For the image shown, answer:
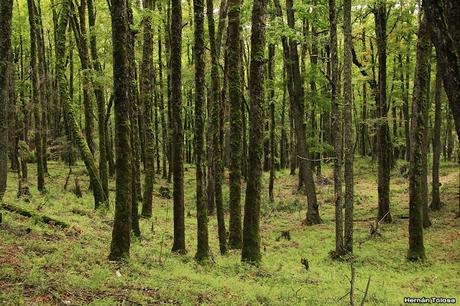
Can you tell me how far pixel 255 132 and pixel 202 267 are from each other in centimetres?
386

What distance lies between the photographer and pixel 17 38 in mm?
33438

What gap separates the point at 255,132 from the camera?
10.6 meters

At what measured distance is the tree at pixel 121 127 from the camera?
8.94 meters

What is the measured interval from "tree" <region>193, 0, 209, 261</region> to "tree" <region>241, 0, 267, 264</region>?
1194mm

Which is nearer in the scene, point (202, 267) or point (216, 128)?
point (202, 267)

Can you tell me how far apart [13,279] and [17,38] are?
31973 mm

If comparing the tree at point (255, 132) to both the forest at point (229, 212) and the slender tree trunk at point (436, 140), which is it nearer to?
the forest at point (229, 212)

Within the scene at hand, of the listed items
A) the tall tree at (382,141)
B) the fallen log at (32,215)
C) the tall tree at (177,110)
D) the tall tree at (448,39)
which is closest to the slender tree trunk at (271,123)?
the tall tree at (382,141)

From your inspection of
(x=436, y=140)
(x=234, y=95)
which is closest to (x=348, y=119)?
(x=234, y=95)

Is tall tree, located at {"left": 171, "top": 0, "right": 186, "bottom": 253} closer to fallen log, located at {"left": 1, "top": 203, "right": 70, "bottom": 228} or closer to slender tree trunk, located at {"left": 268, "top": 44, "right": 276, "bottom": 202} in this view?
fallen log, located at {"left": 1, "top": 203, "right": 70, "bottom": 228}

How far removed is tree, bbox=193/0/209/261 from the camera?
11.1 meters

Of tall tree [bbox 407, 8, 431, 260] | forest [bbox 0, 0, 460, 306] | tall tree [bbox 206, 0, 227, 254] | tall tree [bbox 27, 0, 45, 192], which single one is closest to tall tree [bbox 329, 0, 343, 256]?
forest [bbox 0, 0, 460, 306]

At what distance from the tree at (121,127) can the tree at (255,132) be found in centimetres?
317

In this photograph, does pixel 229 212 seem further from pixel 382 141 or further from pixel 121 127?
pixel 382 141
